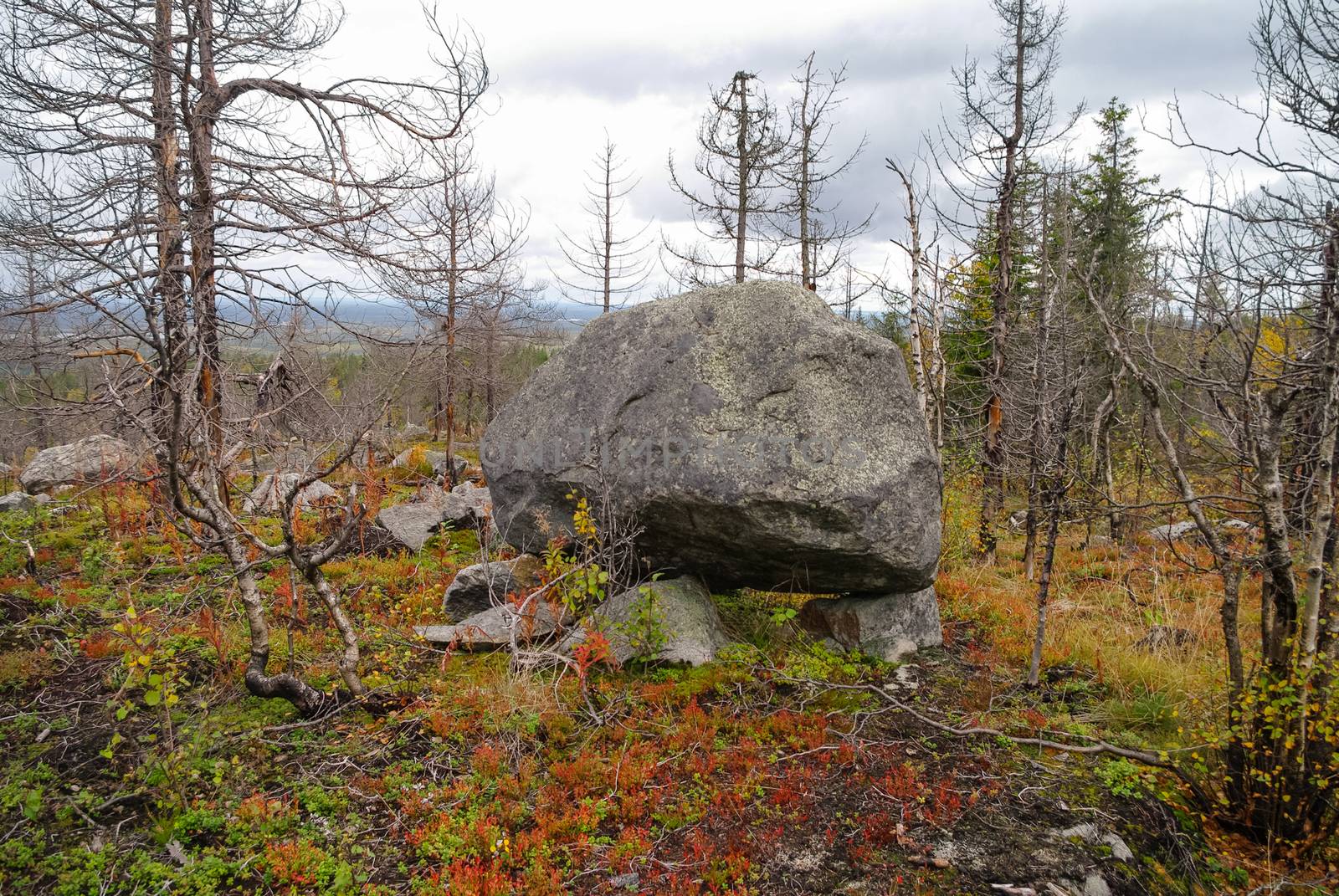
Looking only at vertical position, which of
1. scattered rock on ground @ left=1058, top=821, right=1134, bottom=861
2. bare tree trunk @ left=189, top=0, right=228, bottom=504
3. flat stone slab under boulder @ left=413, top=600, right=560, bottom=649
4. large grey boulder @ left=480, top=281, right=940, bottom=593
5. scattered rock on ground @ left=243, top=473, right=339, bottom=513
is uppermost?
bare tree trunk @ left=189, top=0, right=228, bottom=504

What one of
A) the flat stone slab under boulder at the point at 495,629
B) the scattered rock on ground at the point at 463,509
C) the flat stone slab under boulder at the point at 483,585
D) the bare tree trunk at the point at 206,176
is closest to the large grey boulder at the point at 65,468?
the bare tree trunk at the point at 206,176

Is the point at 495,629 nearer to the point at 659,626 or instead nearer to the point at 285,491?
the point at 659,626

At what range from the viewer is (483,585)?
22.2ft

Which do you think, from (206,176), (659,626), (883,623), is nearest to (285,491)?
(206,176)

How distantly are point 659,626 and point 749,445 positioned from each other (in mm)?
1684

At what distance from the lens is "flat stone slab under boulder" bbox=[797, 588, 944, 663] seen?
244 inches

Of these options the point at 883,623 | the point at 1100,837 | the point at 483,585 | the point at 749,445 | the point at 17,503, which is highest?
the point at 749,445

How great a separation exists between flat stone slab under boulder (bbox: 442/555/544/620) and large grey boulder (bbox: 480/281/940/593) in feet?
1.69

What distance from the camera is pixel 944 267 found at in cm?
949

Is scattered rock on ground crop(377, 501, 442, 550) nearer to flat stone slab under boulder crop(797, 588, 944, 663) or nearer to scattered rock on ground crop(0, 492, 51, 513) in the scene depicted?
flat stone slab under boulder crop(797, 588, 944, 663)

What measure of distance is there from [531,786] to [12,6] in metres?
8.93

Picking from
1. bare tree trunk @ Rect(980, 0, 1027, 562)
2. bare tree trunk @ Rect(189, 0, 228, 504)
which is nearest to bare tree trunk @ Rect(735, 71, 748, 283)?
bare tree trunk @ Rect(980, 0, 1027, 562)

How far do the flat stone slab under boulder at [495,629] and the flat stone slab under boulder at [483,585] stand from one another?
0.34 meters

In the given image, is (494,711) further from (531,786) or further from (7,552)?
(7,552)
